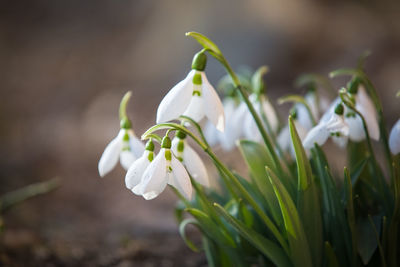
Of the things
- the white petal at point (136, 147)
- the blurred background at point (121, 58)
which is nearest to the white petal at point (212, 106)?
the white petal at point (136, 147)

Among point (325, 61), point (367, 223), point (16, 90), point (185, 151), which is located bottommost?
point (367, 223)

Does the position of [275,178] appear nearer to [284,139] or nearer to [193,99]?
[193,99]

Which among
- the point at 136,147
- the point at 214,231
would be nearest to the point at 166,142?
the point at 136,147

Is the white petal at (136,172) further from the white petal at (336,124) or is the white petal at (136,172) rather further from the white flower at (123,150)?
the white petal at (336,124)

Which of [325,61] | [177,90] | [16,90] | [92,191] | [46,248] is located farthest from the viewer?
[325,61]

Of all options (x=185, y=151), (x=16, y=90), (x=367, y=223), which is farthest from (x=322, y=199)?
(x=16, y=90)

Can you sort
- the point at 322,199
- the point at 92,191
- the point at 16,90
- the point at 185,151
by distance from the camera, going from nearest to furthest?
1. the point at 185,151
2. the point at 322,199
3. the point at 92,191
4. the point at 16,90

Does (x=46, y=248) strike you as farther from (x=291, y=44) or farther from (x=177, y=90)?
(x=291, y=44)
